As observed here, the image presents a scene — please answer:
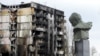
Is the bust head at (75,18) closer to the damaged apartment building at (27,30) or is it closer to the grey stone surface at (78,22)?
the grey stone surface at (78,22)

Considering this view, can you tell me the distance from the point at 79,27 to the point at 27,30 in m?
47.8

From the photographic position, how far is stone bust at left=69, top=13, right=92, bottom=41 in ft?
64.8

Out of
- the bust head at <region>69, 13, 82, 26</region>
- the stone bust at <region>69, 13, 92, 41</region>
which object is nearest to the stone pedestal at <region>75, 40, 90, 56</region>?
the stone bust at <region>69, 13, 92, 41</region>

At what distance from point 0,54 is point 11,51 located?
8.64 ft

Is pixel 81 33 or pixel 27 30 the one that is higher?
pixel 81 33

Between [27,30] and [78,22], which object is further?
[27,30]

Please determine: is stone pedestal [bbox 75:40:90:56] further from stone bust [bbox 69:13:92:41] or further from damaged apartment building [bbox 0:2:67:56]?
damaged apartment building [bbox 0:2:67:56]

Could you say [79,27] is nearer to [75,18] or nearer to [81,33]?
[81,33]

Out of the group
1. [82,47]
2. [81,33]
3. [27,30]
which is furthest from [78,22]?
[27,30]

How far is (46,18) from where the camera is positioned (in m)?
69.4

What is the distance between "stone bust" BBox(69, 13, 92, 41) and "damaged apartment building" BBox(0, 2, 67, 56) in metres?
46.0

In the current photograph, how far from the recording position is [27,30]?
6712 cm

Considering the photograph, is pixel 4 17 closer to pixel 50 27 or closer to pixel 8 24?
pixel 8 24

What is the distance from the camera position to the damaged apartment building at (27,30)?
6644 centimetres
